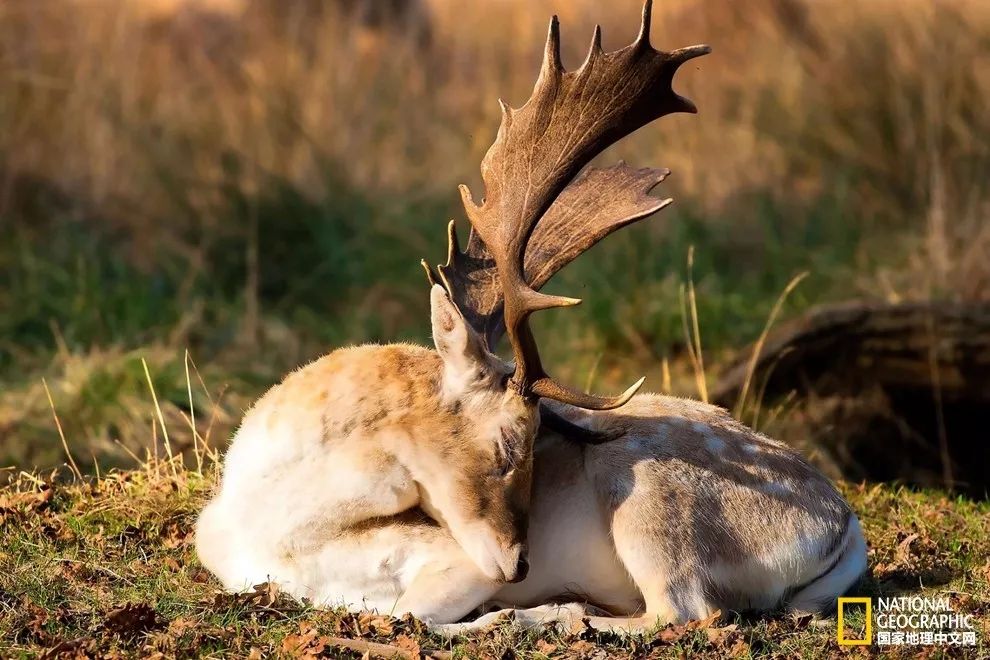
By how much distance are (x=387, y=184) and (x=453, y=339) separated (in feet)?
22.8

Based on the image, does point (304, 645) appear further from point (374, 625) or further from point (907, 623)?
point (907, 623)

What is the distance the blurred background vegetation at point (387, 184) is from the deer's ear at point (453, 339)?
3.98 metres

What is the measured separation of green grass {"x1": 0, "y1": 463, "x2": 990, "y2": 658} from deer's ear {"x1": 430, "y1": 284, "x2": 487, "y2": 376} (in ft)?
2.68

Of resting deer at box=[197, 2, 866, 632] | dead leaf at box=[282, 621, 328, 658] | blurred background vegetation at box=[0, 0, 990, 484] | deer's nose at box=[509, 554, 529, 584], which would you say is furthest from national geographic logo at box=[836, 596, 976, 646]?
blurred background vegetation at box=[0, 0, 990, 484]

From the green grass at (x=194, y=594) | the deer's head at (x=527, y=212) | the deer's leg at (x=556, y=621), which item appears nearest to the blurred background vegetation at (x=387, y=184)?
the green grass at (x=194, y=594)

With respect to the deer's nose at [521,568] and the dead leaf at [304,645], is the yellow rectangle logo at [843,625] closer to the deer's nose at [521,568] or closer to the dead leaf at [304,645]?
the deer's nose at [521,568]

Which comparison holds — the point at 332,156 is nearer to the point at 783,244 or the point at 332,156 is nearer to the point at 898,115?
the point at 783,244

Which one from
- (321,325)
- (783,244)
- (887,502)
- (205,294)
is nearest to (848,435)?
(887,502)

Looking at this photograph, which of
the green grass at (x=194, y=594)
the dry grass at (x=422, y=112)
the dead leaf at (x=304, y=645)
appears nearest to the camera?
the dead leaf at (x=304, y=645)

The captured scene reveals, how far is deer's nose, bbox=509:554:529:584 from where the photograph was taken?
4.29 metres

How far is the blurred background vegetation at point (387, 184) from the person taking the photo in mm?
9320

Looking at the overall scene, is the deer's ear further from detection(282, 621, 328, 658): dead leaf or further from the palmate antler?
detection(282, 621, 328, 658): dead leaf

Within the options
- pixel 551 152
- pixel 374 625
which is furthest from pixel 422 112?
pixel 374 625

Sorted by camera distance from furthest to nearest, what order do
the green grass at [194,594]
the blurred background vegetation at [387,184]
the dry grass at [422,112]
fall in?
the dry grass at [422,112] < the blurred background vegetation at [387,184] < the green grass at [194,594]
